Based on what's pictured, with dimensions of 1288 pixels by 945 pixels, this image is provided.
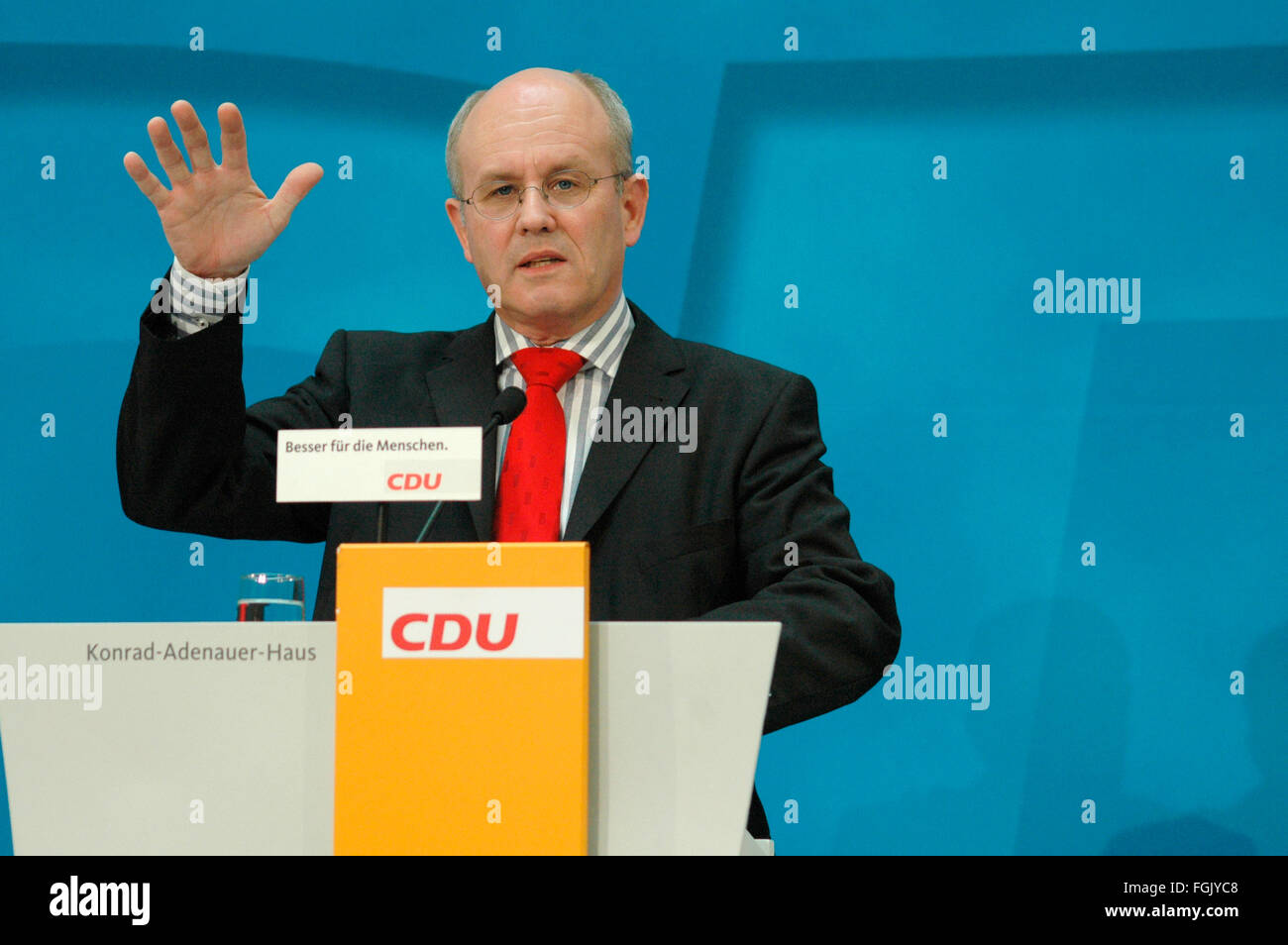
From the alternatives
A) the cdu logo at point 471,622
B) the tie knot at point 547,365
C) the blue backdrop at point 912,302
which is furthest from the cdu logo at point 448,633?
the blue backdrop at point 912,302

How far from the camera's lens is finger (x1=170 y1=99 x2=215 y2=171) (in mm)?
1448

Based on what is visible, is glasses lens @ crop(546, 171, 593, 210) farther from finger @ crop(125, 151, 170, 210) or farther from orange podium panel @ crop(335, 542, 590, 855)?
orange podium panel @ crop(335, 542, 590, 855)

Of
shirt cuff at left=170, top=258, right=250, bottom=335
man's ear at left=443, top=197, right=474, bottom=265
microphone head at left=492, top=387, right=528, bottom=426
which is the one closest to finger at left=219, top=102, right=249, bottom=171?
shirt cuff at left=170, top=258, right=250, bottom=335

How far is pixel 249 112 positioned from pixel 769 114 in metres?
1.15

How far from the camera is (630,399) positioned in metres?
1.95

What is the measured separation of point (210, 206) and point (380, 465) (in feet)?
2.00

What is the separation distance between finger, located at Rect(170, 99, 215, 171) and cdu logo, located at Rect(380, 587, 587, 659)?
2.21ft

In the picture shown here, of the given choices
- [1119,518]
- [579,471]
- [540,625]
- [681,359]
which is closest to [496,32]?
[681,359]

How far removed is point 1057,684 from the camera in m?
2.78

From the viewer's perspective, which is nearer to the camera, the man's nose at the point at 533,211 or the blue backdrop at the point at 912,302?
the man's nose at the point at 533,211

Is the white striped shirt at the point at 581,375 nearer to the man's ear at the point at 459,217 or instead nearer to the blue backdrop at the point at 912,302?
the man's ear at the point at 459,217

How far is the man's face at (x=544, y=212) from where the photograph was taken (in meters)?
1.97

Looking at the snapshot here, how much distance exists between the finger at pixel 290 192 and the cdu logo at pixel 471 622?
0.70m

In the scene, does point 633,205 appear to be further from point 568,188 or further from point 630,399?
point 630,399
